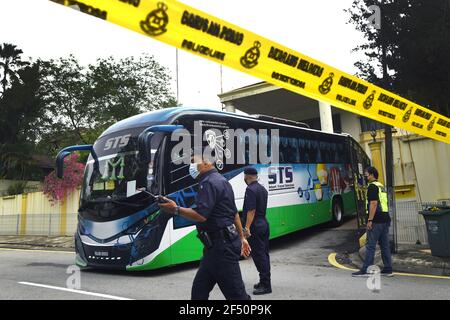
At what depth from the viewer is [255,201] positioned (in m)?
6.48

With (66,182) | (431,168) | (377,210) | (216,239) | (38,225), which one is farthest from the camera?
(38,225)

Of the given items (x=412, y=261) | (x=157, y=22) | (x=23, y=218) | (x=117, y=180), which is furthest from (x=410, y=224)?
(x=23, y=218)

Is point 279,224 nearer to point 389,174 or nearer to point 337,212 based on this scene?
point 389,174

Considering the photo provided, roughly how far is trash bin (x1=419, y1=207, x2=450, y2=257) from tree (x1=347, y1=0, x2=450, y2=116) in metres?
Answer: 2.81

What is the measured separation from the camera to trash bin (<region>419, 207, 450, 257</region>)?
819 centimetres

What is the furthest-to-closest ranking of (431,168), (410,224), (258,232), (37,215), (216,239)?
(37,215) < (431,168) < (410,224) < (258,232) < (216,239)

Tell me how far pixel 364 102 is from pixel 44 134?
2707 cm

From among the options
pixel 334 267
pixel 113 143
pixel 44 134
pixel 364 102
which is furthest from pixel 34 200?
pixel 364 102

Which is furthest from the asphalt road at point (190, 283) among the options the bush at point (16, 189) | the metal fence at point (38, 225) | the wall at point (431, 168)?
the bush at point (16, 189)

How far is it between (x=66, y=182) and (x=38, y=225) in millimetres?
3187

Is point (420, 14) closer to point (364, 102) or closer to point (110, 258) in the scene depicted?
point (364, 102)

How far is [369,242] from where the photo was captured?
7367 millimetres

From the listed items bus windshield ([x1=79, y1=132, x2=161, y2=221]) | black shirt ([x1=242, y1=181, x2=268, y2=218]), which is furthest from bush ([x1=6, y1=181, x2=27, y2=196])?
black shirt ([x1=242, y1=181, x2=268, y2=218])
